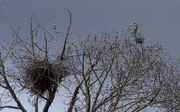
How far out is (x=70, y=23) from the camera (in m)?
10.6

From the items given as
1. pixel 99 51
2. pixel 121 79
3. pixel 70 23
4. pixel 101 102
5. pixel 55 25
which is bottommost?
pixel 101 102

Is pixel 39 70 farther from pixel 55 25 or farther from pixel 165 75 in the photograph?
pixel 165 75

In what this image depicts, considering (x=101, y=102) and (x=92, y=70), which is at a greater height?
(x=92, y=70)

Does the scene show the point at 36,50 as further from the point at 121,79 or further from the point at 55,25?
the point at 121,79

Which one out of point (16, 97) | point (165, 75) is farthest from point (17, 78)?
point (165, 75)

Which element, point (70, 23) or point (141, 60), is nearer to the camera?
point (141, 60)

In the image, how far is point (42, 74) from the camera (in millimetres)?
9523

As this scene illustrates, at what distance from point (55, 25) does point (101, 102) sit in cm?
372

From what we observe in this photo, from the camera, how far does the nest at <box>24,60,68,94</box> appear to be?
9555 mm

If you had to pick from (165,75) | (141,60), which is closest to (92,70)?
(141,60)

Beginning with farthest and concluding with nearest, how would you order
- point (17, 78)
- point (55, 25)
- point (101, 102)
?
point (55, 25) → point (17, 78) → point (101, 102)

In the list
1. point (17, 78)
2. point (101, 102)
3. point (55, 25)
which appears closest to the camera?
point (101, 102)

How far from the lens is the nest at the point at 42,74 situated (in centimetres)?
955

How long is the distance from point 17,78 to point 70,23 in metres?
2.48
